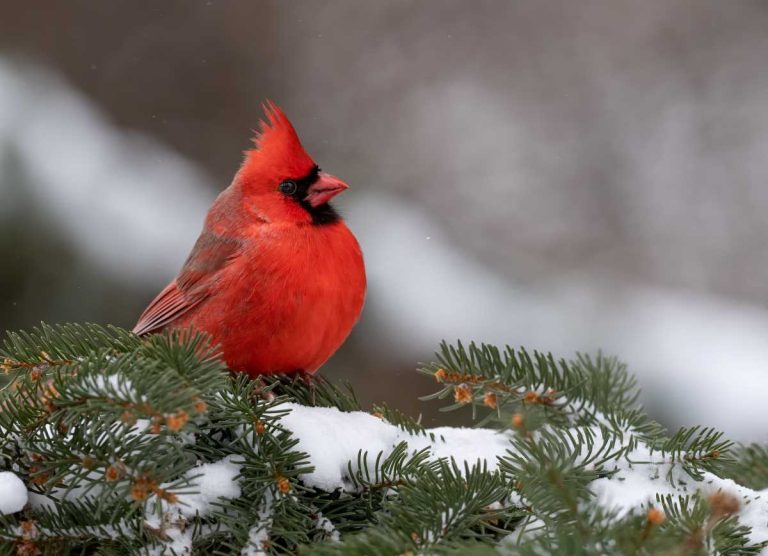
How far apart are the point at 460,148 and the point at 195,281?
304 cm

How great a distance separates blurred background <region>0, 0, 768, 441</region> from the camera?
3535mm

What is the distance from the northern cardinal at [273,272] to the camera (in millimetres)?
1783

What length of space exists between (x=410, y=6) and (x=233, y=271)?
12.0 feet

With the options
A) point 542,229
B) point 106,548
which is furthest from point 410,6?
point 106,548

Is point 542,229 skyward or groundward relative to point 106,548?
skyward

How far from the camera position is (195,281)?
6.52ft

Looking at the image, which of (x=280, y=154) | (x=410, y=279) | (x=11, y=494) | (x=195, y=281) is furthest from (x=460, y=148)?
(x=11, y=494)

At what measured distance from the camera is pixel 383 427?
1.40 meters

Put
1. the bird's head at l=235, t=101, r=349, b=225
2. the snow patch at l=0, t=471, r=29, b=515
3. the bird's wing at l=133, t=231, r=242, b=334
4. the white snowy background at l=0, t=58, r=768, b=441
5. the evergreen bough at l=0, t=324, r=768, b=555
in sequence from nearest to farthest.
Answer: the evergreen bough at l=0, t=324, r=768, b=555, the snow patch at l=0, t=471, r=29, b=515, the bird's wing at l=133, t=231, r=242, b=334, the bird's head at l=235, t=101, r=349, b=225, the white snowy background at l=0, t=58, r=768, b=441

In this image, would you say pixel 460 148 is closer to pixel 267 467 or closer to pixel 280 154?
pixel 280 154

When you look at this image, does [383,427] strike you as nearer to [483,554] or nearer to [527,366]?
[527,366]

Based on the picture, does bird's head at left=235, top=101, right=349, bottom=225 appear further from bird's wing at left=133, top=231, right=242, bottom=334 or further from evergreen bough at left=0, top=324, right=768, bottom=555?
evergreen bough at left=0, top=324, right=768, bottom=555

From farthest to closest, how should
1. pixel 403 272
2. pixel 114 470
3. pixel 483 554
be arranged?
pixel 403 272
pixel 114 470
pixel 483 554

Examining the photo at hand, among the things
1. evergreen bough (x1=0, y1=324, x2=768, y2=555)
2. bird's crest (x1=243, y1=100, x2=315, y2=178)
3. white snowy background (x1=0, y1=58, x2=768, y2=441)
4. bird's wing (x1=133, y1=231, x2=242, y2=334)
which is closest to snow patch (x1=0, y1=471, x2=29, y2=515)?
evergreen bough (x1=0, y1=324, x2=768, y2=555)
